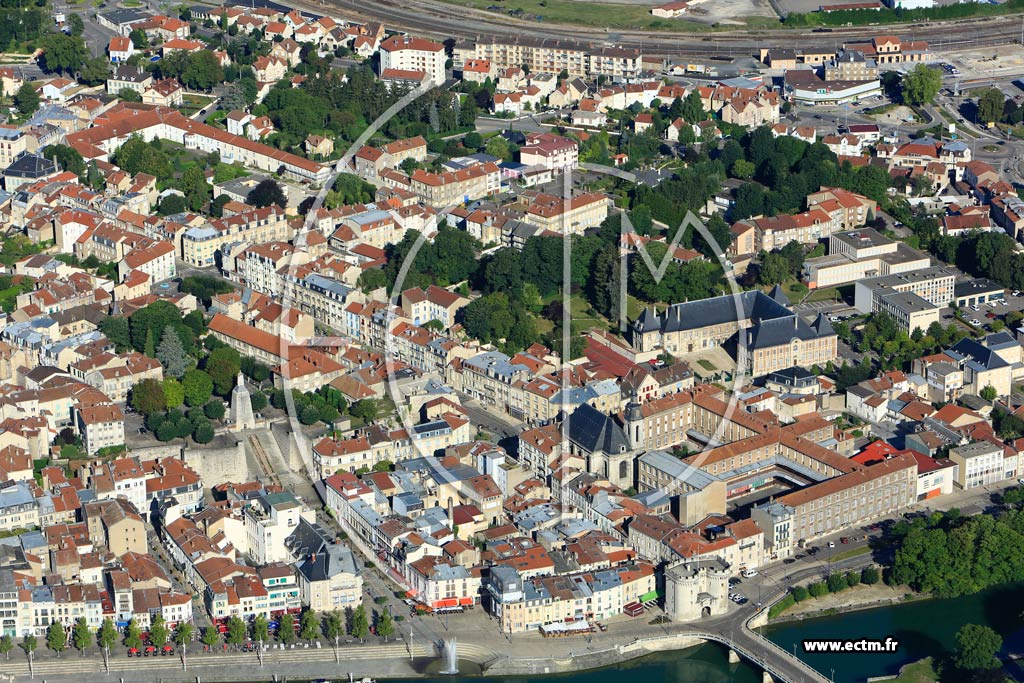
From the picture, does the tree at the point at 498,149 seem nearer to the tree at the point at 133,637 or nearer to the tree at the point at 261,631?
the tree at the point at 261,631

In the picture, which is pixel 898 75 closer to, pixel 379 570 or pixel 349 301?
pixel 349 301

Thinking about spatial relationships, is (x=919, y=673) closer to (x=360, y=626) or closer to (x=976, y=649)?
(x=976, y=649)

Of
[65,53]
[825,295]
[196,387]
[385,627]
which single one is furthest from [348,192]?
[385,627]

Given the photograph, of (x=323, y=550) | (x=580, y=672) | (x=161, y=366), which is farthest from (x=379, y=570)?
(x=161, y=366)

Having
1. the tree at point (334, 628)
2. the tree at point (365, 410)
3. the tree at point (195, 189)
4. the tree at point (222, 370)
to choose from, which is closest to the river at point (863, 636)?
the tree at point (334, 628)

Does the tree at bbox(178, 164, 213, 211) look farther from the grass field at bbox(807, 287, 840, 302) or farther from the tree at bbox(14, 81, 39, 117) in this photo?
the grass field at bbox(807, 287, 840, 302)

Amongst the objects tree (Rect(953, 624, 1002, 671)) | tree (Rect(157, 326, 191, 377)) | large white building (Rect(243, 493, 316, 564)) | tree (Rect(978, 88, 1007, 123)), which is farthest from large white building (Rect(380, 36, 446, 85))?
tree (Rect(953, 624, 1002, 671))

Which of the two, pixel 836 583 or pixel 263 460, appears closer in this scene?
pixel 836 583

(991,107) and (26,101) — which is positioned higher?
(26,101)
